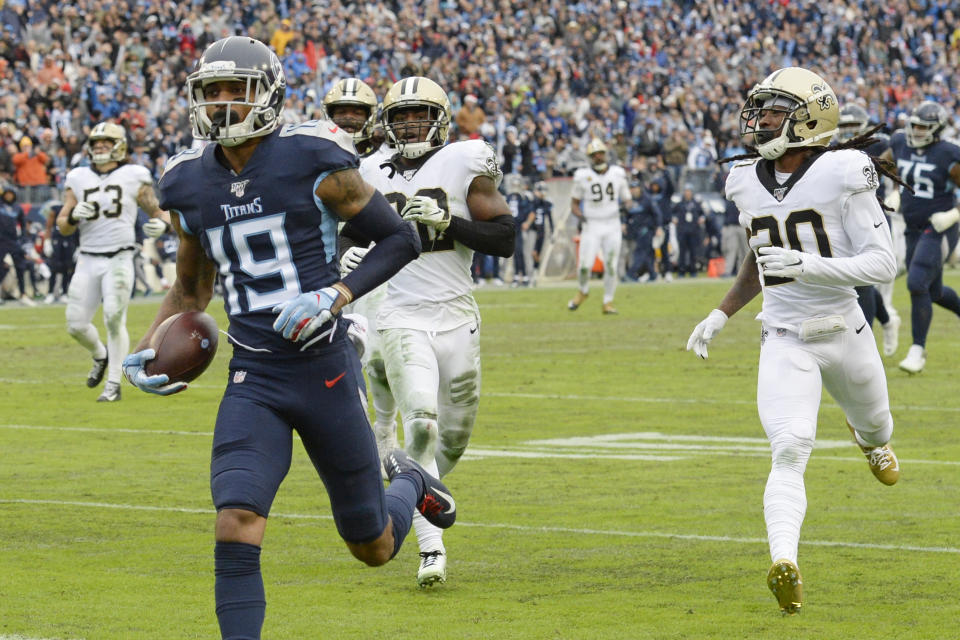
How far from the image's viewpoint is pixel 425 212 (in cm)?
582

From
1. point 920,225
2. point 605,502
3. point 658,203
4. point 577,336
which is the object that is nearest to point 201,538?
point 605,502

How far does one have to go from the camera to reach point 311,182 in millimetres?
4781

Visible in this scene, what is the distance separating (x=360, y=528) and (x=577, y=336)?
41.9 feet

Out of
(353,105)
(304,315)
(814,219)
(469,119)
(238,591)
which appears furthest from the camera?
(469,119)

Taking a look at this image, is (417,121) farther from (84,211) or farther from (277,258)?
(84,211)

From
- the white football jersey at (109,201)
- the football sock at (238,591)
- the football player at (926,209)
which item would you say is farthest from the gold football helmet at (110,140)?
the football sock at (238,591)

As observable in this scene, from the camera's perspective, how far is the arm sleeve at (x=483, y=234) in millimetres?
6496

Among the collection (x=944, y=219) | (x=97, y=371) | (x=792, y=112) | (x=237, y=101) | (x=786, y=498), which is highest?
(x=237, y=101)

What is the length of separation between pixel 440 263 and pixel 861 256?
1674 mm

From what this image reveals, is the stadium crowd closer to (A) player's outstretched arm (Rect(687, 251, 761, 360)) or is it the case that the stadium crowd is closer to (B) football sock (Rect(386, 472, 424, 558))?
(A) player's outstretched arm (Rect(687, 251, 761, 360))

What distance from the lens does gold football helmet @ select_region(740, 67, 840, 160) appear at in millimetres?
6160

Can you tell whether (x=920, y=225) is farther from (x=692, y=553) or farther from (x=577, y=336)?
(x=692, y=553)

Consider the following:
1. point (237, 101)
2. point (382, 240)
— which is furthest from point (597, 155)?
point (237, 101)

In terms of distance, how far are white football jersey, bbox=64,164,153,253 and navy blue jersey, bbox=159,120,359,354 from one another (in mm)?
8062
